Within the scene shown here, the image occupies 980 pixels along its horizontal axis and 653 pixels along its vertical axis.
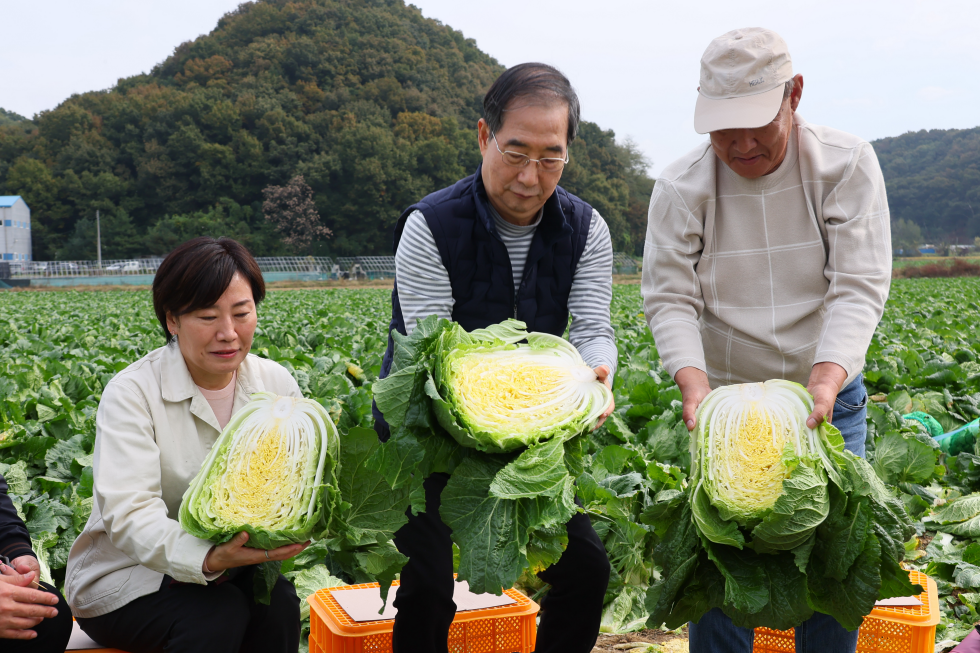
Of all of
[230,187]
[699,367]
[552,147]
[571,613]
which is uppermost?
[230,187]

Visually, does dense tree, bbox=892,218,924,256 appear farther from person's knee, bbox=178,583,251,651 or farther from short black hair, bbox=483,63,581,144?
person's knee, bbox=178,583,251,651

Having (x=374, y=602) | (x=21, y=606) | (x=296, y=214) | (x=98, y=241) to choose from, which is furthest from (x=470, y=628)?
(x=98, y=241)

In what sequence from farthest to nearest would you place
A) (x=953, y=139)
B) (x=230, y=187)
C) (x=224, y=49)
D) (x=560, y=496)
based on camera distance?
(x=224, y=49)
(x=953, y=139)
(x=230, y=187)
(x=560, y=496)

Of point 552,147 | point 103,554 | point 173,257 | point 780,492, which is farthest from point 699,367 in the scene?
point 103,554

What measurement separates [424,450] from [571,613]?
2.64ft

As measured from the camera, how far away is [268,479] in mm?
1861

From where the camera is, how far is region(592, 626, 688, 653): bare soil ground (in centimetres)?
293

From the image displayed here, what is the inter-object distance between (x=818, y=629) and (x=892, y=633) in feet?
1.42

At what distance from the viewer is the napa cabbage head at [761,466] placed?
171 cm

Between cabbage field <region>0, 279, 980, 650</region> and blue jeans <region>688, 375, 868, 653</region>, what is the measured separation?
1.37 ft

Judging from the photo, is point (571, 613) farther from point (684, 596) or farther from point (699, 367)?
point (699, 367)

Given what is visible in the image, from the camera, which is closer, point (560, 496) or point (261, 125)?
point (560, 496)

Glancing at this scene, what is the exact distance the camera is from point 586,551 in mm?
2150

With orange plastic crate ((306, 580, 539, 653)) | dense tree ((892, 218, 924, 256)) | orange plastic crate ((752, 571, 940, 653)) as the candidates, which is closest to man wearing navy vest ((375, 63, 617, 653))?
orange plastic crate ((306, 580, 539, 653))
